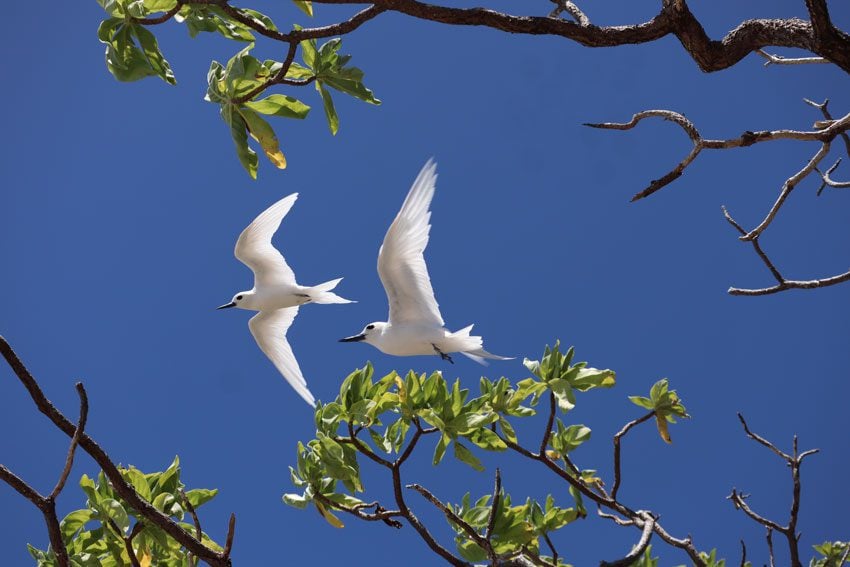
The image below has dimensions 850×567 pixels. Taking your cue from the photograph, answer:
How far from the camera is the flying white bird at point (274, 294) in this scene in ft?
24.4

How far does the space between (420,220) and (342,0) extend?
11.0 ft

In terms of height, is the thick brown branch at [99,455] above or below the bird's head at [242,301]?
below

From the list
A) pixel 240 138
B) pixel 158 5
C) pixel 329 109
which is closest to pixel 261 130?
pixel 240 138

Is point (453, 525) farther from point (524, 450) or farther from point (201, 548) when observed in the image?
point (201, 548)

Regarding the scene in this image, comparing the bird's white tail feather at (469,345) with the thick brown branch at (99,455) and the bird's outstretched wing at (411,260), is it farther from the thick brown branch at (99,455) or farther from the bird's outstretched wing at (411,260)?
the thick brown branch at (99,455)

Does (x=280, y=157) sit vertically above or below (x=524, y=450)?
above

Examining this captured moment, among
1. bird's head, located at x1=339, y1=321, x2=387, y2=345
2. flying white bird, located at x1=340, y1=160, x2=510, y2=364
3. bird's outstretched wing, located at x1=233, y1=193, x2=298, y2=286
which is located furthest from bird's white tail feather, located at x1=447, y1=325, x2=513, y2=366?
bird's outstretched wing, located at x1=233, y1=193, x2=298, y2=286

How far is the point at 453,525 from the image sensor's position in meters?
3.88

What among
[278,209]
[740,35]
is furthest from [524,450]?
[278,209]

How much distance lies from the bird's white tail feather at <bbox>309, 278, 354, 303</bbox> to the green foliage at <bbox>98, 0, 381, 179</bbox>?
3.93 m

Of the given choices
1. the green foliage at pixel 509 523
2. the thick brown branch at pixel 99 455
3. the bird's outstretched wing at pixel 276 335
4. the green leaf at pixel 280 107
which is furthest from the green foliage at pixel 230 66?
the bird's outstretched wing at pixel 276 335

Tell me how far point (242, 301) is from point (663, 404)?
14.8 feet

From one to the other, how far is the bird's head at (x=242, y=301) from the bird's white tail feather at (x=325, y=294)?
643mm

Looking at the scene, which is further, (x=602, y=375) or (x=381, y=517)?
(x=602, y=375)
